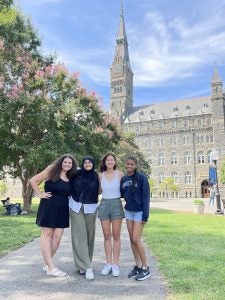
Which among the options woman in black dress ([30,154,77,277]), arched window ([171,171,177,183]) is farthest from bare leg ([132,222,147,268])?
arched window ([171,171,177,183])

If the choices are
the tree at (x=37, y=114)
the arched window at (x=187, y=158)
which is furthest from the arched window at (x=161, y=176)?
the tree at (x=37, y=114)

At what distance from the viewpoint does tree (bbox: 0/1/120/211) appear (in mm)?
18672

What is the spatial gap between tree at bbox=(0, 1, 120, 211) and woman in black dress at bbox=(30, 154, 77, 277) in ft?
39.4

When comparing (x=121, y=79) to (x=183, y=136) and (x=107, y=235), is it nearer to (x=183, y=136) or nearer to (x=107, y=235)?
(x=183, y=136)

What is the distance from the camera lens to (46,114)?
18828mm

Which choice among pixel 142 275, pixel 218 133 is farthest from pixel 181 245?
pixel 218 133

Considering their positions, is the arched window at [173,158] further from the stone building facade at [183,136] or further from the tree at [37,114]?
the tree at [37,114]

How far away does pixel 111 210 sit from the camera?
623 centimetres

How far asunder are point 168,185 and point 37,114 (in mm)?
61173

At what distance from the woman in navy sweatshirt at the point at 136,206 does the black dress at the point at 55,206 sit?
1040mm

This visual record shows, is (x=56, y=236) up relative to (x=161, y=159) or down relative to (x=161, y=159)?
down

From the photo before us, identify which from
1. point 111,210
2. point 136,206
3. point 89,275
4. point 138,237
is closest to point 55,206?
point 111,210

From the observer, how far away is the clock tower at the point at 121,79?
94.3 meters

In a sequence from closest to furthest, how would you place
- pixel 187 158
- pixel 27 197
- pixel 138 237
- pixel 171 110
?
pixel 138 237, pixel 27 197, pixel 187 158, pixel 171 110
